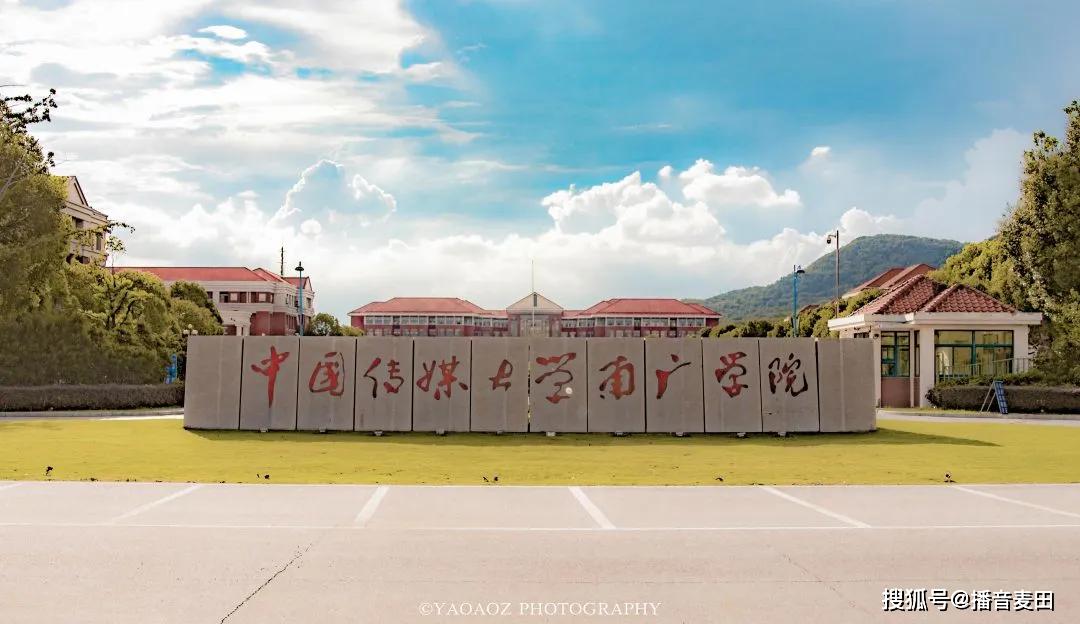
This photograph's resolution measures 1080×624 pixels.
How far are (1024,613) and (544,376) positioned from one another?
16285 mm

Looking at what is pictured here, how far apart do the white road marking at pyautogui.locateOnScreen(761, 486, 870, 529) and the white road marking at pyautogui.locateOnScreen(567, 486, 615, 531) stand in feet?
8.25

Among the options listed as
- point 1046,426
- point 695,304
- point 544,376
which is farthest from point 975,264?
point 695,304

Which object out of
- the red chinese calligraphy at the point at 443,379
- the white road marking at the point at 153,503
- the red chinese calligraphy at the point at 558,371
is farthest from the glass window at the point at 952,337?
the white road marking at the point at 153,503

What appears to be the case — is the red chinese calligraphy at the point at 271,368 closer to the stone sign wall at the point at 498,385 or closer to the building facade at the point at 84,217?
the stone sign wall at the point at 498,385

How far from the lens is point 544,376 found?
22.4 metres

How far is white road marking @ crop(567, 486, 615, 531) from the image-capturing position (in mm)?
9297

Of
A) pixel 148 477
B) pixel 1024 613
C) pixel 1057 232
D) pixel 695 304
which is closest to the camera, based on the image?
pixel 1024 613

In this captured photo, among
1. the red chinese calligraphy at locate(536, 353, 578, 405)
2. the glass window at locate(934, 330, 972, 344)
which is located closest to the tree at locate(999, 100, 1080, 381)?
the glass window at locate(934, 330, 972, 344)

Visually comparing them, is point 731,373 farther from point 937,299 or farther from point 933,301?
point 937,299

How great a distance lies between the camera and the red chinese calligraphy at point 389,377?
22.4 m

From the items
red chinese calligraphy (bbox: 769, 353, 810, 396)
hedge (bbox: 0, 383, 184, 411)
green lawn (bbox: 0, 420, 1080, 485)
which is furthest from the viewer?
hedge (bbox: 0, 383, 184, 411)

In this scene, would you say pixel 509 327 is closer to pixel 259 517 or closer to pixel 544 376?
pixel 544 376

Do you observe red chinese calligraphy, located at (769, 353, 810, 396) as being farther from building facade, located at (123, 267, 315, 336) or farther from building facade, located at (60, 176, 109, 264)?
building facade, located at (123, 267, 315, 336)

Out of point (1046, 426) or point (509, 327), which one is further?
point (509, 327)
